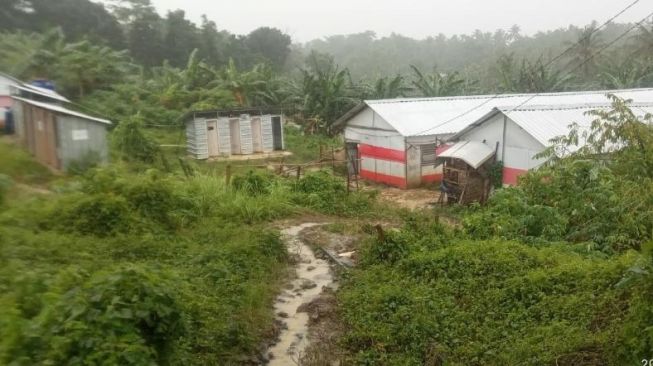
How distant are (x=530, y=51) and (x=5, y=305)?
2377 inches

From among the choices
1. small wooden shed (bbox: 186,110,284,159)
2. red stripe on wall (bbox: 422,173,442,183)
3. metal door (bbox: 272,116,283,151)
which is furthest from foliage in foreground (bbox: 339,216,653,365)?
metal door (bbox: 272,116,283,151)

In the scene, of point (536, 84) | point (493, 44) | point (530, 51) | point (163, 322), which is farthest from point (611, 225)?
→ point (493, 44)

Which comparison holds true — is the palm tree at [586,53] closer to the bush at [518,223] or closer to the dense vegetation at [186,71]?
the dense vegetation at [186,71]

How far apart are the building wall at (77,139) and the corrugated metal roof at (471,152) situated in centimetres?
956

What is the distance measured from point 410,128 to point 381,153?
147 centimetres

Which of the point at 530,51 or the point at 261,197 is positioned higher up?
the point at 530,51

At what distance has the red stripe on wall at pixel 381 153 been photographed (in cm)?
2056

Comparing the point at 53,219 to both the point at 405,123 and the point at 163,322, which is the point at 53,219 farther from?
the point at 405,123

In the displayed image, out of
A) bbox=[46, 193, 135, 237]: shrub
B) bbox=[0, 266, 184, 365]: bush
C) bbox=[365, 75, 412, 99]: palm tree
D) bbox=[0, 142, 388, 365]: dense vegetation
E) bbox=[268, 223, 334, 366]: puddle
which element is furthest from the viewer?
bbox=[365, 75, 412, 99]: palm tree

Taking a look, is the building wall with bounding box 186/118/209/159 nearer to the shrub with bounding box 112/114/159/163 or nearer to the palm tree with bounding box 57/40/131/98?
the shrub with bounding box 112/114/159/163

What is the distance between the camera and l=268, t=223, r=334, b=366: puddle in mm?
7285

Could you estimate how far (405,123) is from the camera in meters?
21.1

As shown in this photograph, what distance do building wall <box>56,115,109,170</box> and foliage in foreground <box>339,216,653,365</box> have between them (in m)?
7.40

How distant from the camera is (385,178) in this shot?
2133 centimetres
